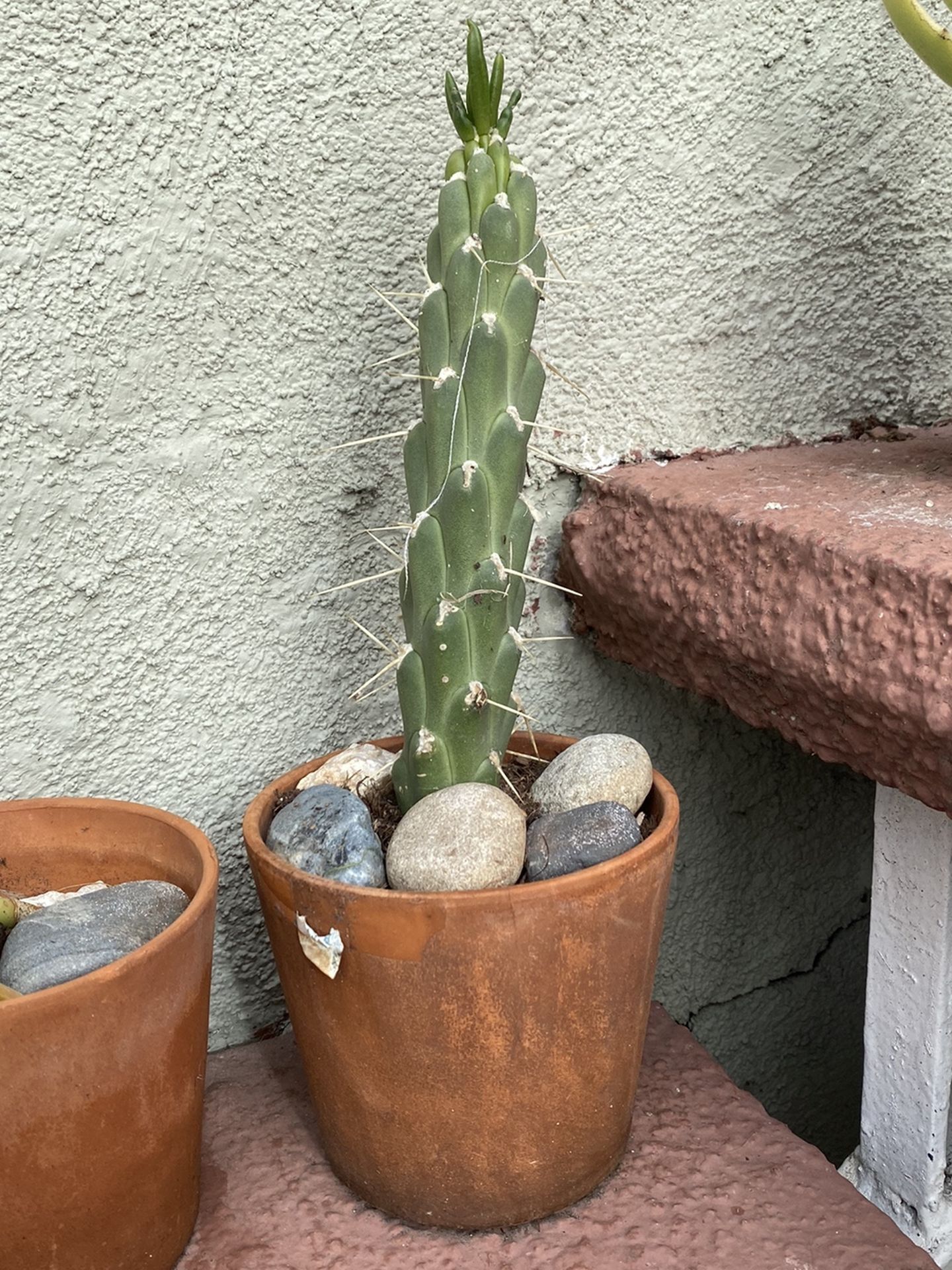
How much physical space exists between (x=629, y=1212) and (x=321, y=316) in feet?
2.30

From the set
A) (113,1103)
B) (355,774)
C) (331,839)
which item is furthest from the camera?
(355,774)

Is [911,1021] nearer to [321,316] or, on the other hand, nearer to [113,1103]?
[113,1103]

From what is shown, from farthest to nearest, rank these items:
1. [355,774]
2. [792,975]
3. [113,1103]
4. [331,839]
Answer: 1. [792,975]
2. [355,774]
3. [331,839]
4. [113,1103]

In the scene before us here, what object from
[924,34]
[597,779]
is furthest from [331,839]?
[924,34]

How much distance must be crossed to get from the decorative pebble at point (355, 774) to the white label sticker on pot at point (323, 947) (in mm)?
146

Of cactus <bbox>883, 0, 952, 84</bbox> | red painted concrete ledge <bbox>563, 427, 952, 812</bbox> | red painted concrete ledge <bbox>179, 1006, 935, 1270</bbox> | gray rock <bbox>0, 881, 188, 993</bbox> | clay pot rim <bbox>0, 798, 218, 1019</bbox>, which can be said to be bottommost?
red painted concrete ledge <bbox>179, 1006, 935, 1270</bbox>

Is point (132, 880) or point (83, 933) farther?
point (132, 880)

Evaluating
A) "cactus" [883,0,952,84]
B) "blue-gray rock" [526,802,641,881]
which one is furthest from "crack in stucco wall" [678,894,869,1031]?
"cactus" [883,0,952,84]

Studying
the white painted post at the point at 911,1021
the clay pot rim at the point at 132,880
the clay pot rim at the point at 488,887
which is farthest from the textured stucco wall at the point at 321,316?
the white painted post at the point at 911,1021

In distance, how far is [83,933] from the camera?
68cm

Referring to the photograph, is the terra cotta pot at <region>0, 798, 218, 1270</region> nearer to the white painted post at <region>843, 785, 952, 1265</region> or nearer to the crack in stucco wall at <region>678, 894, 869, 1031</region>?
the white painted post at <region>843, 785, 952, 1265</region>

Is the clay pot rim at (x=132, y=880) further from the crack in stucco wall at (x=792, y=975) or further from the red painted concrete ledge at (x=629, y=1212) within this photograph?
the crack in stucco wall at (x=792, y=975)

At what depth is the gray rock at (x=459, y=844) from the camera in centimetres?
70

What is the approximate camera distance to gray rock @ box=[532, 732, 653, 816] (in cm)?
79
